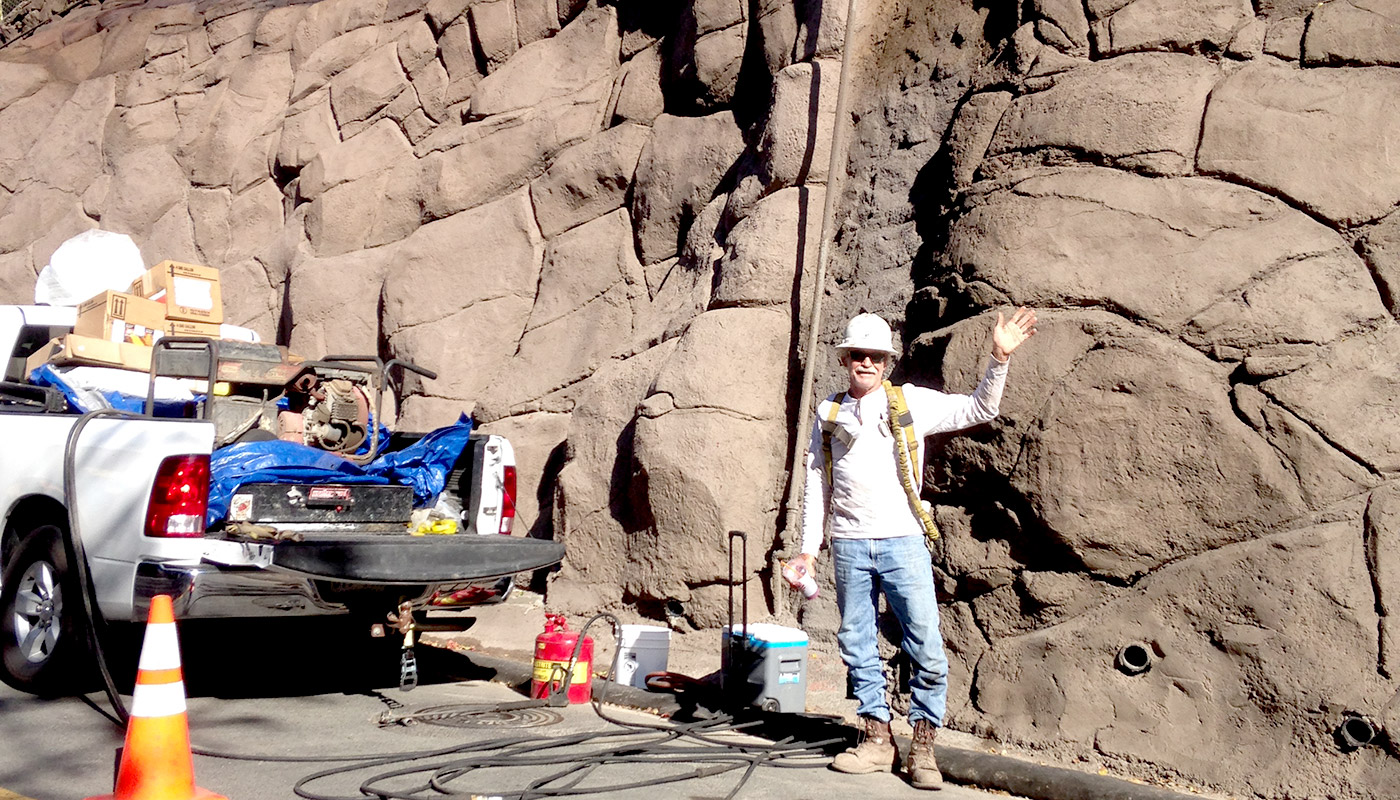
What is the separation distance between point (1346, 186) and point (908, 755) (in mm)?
3364

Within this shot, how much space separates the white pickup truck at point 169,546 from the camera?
540 centimetres

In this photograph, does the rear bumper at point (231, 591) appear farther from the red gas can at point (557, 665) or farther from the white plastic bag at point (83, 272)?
the white plastic bag at point (83, 272)

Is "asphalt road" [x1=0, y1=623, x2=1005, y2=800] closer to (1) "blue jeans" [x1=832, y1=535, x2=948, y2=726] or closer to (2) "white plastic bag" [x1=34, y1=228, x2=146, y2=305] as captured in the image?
(1) "blue jeans" [x1=832, y1=535, x2=948, y2=726]

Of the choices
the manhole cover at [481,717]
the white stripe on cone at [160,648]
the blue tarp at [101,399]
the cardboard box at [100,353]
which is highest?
the cardboard box at [100,353]

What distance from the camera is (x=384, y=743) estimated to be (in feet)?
17.4

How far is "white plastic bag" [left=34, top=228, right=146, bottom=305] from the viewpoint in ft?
36.6

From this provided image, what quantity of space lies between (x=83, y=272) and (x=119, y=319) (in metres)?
3.26

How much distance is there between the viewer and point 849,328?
17.3ft

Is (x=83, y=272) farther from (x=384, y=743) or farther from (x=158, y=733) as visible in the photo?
(x=158, y=733)

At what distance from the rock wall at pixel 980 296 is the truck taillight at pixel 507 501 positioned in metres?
1.25

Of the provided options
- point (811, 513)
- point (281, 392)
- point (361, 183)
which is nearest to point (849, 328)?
point (811, 513)

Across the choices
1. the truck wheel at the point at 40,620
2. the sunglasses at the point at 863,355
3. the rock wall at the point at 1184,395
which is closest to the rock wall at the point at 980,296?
the rock wall at the point at 1184,395

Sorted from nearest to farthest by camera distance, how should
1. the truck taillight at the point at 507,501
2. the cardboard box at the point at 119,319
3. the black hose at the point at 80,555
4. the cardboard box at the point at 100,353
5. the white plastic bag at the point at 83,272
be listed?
the black hose at the point at 80,555 → the truck taillight at the point at 507,501 → the cardboard box at the point at 100,353 → the cardboard box at the point at 119,319 → the white plastic bag at the point at 83,272

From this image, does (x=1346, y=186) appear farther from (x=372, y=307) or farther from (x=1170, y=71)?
(x=372, y=307)
